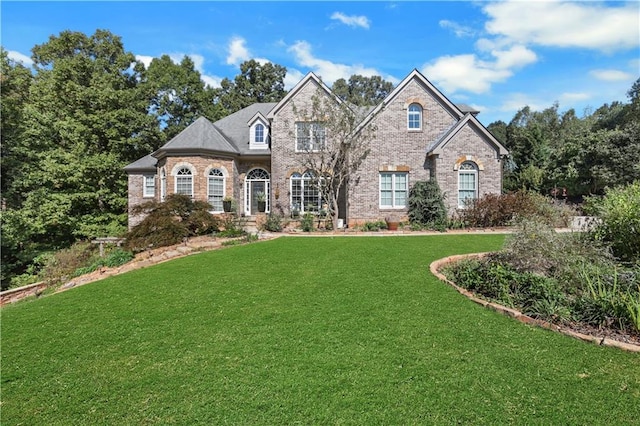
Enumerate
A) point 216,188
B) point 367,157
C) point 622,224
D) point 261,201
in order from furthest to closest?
1. point 261,201
2. point 216,188
3. point 367,157
4. point 622,224

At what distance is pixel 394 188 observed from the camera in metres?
19.0

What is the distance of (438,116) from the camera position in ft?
62.1

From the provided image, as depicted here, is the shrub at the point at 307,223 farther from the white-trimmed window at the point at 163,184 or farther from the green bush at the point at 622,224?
the green bush at the point at 622,224

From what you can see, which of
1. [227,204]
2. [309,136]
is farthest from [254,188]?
[309,136]

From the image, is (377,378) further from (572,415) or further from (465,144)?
(465,144)

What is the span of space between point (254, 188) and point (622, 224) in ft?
59.8

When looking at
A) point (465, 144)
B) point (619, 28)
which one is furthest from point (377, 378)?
point (465, 144)

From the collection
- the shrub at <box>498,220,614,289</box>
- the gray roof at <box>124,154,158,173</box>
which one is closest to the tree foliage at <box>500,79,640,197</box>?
the shrub at <box>498,220,614,289</box>

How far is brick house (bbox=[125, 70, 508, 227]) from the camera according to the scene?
17969 millimetres

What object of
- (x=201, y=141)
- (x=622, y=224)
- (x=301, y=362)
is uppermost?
(x=201, y=141)

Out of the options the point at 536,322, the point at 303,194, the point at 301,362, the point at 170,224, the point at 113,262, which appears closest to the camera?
the point at 301,362

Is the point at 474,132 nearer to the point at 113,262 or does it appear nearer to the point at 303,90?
the point at 303,90

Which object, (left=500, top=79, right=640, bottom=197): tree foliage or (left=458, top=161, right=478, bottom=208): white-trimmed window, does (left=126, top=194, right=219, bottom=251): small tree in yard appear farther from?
(left=500, top=79, right=640, bottom=197): tree foliage

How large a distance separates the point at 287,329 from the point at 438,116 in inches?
695
